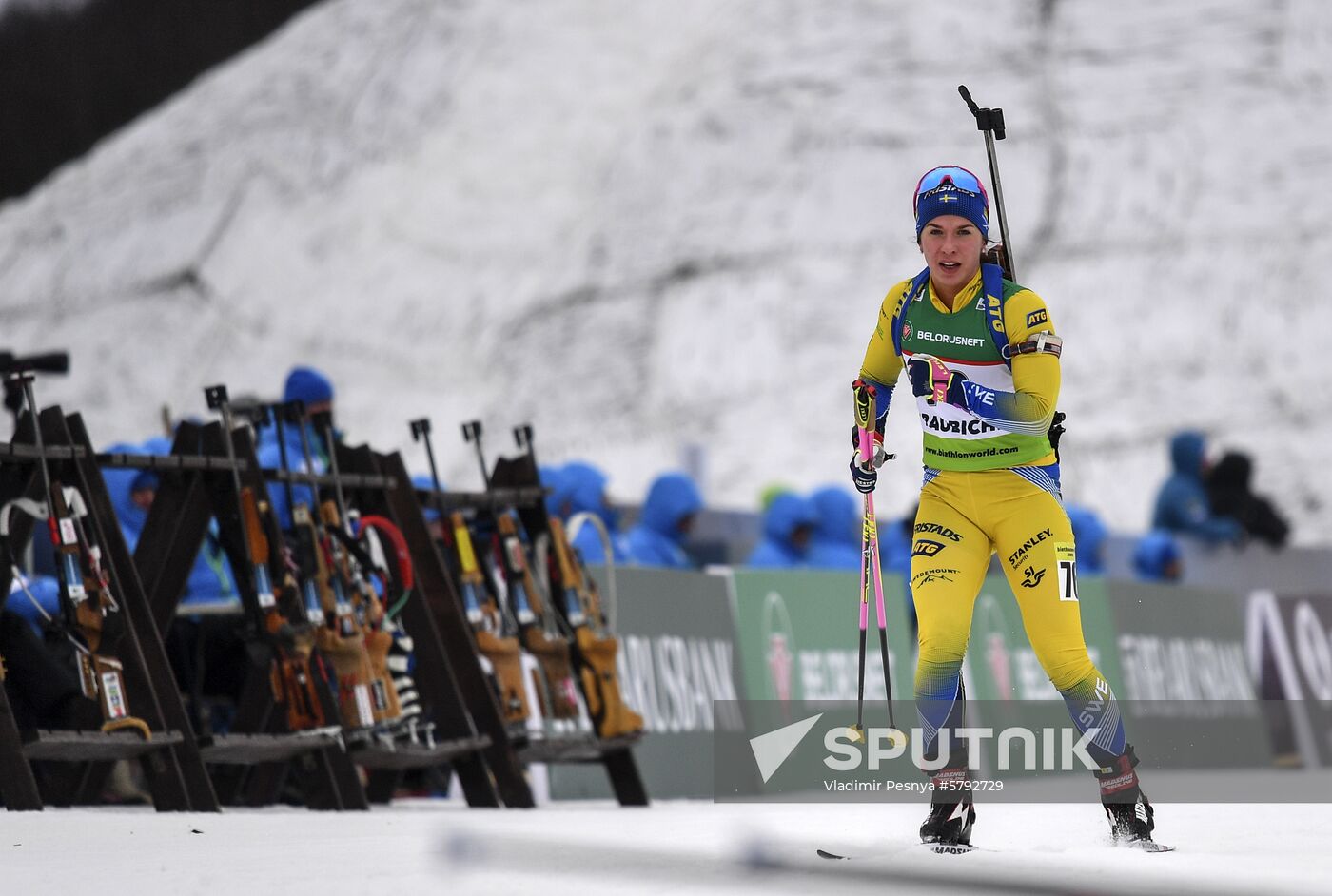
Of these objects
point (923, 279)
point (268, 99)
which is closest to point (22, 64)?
point (268, 99)

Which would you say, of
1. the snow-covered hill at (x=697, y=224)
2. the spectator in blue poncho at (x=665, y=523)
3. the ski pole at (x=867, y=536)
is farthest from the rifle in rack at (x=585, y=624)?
the snow-covered hill at (x=697, y=224)

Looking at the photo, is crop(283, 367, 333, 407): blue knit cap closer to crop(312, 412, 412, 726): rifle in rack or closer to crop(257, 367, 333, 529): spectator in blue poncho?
crop(257, 367, 333, 529): spectator in blue poncho

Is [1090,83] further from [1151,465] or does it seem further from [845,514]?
[845,514]

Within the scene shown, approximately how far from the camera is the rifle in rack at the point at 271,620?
8.03 meters

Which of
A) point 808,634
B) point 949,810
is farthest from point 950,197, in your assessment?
point 808,634

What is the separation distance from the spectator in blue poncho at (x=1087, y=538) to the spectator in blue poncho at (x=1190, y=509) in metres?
1.34

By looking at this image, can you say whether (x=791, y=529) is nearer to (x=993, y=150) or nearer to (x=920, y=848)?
(x=993, y=150)

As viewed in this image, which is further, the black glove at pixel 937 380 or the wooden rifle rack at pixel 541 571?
the wooden rifle rack at pixel 541 571

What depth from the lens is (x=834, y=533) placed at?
14047mm

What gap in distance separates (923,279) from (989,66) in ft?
107

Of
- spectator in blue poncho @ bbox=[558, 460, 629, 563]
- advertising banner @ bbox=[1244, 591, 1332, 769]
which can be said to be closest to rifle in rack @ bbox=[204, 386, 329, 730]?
spectator in blue poncho @ bbox=[558, 460, 629, 563]

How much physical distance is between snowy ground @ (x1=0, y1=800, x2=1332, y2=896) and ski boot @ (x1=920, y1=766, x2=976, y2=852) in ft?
0.41

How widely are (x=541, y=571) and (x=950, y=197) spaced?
380 cm

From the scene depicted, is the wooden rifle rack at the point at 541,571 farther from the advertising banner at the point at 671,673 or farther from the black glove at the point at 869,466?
the black glove at the point at 869,466
